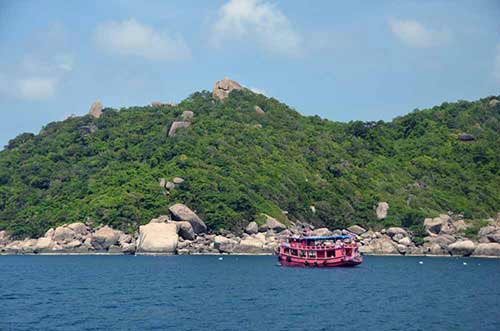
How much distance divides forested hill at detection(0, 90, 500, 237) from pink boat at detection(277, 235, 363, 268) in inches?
748

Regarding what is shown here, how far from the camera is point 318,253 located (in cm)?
7506

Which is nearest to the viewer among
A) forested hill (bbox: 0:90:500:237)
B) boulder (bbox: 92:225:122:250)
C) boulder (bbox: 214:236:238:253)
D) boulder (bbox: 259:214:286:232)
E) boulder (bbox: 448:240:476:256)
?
boulder (bbox: 214:236:238:253)

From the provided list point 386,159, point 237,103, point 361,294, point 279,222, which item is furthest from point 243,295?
point 237,103

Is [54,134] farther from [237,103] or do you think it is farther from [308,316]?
[308,316]

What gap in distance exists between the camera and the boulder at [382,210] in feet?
350

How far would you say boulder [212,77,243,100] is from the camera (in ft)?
480

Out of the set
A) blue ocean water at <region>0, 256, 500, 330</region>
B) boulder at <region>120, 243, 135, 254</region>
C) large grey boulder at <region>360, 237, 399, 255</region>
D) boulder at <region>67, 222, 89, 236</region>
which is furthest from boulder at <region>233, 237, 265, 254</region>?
boulder at <region>67, 222, 89, 236</region>

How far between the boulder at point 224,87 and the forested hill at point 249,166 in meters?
2.21

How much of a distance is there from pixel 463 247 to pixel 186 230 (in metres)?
38.2

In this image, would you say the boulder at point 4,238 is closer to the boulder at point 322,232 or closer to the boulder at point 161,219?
the boulder at point 161,219

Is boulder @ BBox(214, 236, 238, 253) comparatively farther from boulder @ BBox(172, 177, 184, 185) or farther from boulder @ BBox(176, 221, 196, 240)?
boulder @ BBox(172, 177, 184, 185)

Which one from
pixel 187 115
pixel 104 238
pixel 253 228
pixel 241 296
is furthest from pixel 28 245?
pixel 241 296

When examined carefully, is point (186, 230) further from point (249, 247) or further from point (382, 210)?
point (382, 210)

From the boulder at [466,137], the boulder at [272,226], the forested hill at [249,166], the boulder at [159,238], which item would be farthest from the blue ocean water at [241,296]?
the boulder at [466,137]
